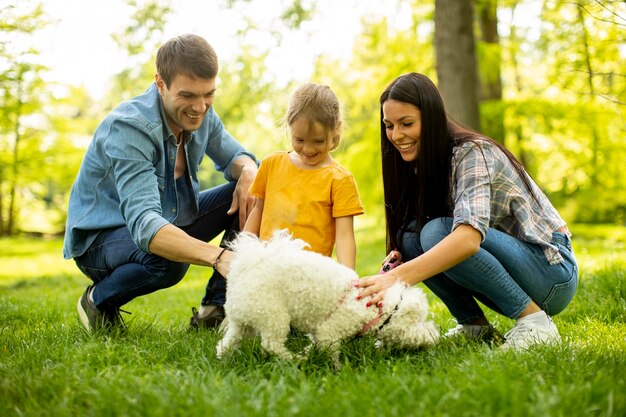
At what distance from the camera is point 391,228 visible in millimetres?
3295

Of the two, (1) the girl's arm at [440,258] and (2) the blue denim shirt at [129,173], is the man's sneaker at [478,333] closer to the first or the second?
(1) the girl's arm at [440,258]

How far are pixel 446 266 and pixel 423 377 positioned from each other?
61 centimetres

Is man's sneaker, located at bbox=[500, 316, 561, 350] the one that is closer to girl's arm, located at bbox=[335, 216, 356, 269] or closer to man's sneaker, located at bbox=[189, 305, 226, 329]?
girl's arm, located at bbox=[335, 216, 356, 269]

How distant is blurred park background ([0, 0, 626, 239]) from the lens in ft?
25.2

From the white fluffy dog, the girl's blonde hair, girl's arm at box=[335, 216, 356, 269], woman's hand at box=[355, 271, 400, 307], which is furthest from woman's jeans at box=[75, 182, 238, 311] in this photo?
woman's hand at box=[355, 271, 400, 307]

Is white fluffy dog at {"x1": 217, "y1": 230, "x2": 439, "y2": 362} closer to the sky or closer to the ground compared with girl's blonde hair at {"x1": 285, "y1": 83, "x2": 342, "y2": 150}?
closer to the ground

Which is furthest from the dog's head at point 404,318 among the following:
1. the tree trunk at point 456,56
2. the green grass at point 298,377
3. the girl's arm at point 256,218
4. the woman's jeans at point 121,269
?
the tree trunk at point 456,56

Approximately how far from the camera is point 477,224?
8.57ft

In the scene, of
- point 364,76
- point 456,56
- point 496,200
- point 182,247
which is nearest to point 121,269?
point 182,247

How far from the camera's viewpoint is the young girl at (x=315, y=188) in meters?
2.96

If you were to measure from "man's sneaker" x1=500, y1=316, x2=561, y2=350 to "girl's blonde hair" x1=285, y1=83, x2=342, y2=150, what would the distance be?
134 cm

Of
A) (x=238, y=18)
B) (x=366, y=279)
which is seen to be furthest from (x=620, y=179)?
(x=366, y=279)

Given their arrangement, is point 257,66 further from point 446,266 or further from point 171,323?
point 446,266

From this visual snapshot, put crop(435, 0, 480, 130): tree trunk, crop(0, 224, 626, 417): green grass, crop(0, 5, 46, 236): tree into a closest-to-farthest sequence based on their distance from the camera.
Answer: crop(0, 224, 626, 417): green grass < crop(435, 0, 480, 130): tree trunk < crop(0, 5, 46, 236): tree
